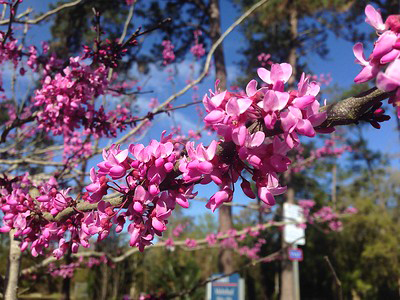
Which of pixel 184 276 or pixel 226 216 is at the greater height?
pixel 226 216

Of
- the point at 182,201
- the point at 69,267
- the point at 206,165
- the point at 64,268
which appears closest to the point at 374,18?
the point at 206,165

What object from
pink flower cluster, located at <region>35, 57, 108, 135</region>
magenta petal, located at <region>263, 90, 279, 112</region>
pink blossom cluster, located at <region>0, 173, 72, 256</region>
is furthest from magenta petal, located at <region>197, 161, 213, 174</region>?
pink flower cluster, located at <region>35, 57, 108, 135</region>

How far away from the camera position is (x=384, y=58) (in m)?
0.75

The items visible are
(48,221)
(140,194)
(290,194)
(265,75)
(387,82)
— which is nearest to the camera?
(387,82)

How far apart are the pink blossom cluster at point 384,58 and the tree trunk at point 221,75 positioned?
7.71 metres

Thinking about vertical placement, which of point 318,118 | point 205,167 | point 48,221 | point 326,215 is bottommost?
point 48,221

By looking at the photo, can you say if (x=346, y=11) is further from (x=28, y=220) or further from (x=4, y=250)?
(x=28, y=220)

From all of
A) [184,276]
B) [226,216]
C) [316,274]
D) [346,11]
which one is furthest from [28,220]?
[316,274]

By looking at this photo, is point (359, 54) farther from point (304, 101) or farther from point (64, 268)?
point (64, 268)

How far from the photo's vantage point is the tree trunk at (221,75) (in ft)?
29.1

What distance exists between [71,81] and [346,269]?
18.1 m

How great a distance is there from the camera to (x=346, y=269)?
17156 millimetres

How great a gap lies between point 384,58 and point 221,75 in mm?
9231

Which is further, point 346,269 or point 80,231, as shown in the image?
point 346,269
